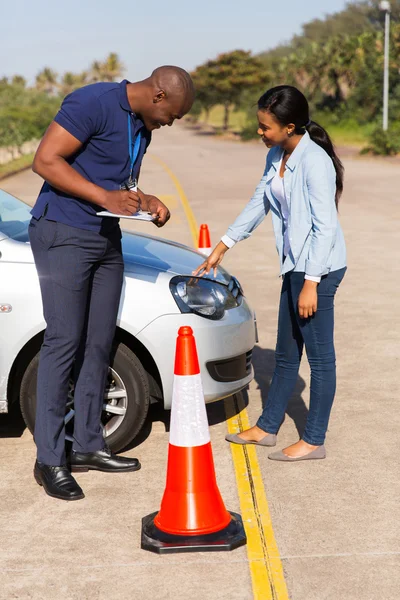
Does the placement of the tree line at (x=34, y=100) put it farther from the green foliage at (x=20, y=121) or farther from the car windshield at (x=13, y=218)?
the car windshield at (x=13, y=218)

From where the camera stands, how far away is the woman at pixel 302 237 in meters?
4.67

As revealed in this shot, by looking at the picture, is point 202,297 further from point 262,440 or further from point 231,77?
point 231,77

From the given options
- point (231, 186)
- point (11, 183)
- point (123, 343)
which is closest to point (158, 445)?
point (123, 343)

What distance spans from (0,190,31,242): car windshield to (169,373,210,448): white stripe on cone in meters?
1.52

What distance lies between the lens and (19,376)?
503 cm

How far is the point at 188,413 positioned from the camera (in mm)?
4102

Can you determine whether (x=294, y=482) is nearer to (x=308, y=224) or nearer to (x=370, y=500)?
(x=370, y=500)

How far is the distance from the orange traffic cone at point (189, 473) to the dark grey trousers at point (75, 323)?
67 cm

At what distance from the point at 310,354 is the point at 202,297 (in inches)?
26.5

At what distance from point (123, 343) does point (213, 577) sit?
1579 mm

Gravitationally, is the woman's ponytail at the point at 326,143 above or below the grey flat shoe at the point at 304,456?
above

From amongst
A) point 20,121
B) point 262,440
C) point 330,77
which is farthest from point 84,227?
point 330,77

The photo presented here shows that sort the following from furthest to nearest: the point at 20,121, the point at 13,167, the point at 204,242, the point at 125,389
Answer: the point at 20,121 → the point at 13,167 → the point at 204,242 → the point at 125,389

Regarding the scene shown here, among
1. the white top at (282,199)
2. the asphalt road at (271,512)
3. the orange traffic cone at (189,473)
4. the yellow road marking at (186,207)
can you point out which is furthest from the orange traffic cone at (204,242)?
the yellow road marking at (186,207)
